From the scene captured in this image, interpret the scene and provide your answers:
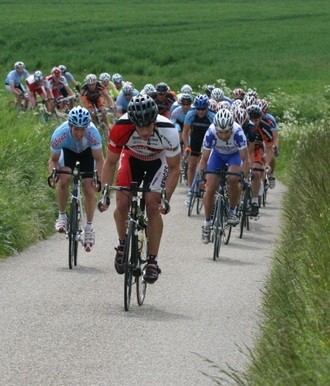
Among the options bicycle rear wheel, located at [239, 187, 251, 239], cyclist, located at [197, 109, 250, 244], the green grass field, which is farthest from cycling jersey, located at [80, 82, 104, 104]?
cyclist, located at [197, 109, 250, 244]

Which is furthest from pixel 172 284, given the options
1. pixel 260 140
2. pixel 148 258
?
pixel 260 140

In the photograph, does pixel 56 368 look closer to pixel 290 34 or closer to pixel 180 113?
pixel 180 113

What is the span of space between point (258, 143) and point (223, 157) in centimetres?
323

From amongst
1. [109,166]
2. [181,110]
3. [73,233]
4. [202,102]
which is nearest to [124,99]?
[181,110]

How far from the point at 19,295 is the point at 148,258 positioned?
1282mm

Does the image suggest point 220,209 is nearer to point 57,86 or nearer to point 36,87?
point 36,87

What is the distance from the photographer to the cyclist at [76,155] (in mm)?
14391

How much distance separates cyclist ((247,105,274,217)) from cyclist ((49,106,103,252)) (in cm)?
477

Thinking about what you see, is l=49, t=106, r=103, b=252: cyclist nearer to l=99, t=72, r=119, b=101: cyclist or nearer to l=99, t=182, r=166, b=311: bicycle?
l=99, t=182, r=166, b=311: bicycle

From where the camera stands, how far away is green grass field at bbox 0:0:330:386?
7944mm

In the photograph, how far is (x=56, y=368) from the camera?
8.57 meters

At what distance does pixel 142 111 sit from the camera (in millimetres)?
11117

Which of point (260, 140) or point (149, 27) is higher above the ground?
point (260, 140)

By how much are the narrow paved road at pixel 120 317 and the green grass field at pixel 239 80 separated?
18.9 inches
